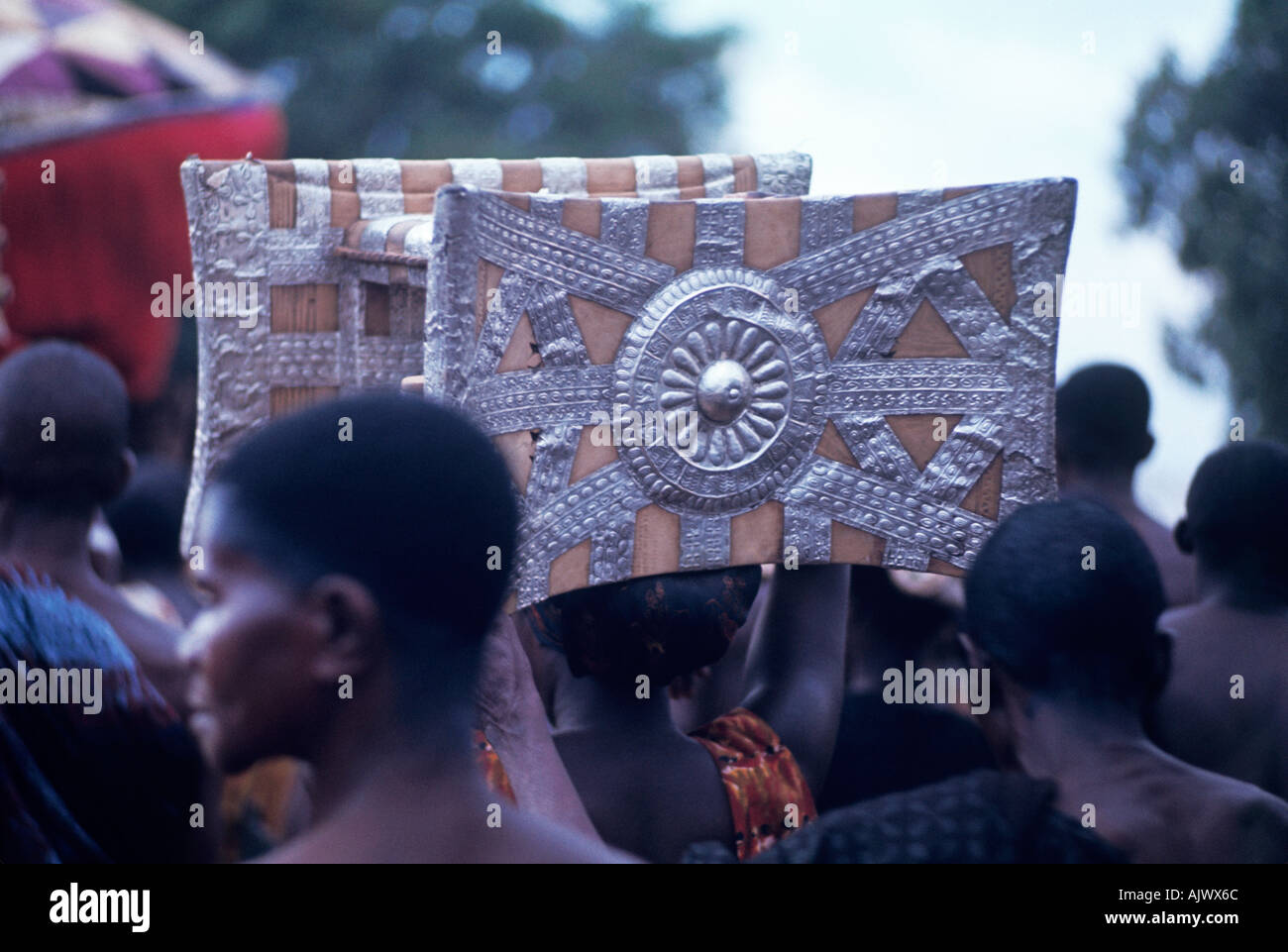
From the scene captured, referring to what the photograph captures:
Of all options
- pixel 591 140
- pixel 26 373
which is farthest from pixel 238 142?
pixel 26 373

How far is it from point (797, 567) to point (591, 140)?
52.4 feet

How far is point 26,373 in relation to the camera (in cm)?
315

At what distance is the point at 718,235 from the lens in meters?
2.37

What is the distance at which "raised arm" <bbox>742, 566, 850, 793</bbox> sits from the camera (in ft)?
8.32

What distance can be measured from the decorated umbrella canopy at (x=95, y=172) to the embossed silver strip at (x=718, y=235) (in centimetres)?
807

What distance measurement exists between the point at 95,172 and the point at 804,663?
357 inches

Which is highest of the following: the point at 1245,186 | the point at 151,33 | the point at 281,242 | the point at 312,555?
the point at 151,33

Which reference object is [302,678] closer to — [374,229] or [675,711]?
[374,229]

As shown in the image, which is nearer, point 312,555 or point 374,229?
point 312,555

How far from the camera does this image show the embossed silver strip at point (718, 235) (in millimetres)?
2361

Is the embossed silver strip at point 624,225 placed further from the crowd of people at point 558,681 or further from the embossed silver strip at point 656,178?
the embossed silver strip at point 656,178

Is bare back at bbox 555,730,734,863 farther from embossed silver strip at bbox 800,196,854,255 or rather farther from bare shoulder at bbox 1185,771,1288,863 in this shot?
embossed silver strip at bbox 800,196,854,255

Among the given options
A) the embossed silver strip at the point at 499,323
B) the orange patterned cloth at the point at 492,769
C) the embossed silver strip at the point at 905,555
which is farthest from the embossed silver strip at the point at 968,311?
the orange patterned cloth at the point at 492,769

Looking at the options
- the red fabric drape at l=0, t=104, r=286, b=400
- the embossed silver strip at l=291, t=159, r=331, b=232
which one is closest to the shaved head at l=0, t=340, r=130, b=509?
the embossed silver strip at l=291, t=159, r=331, b=232
